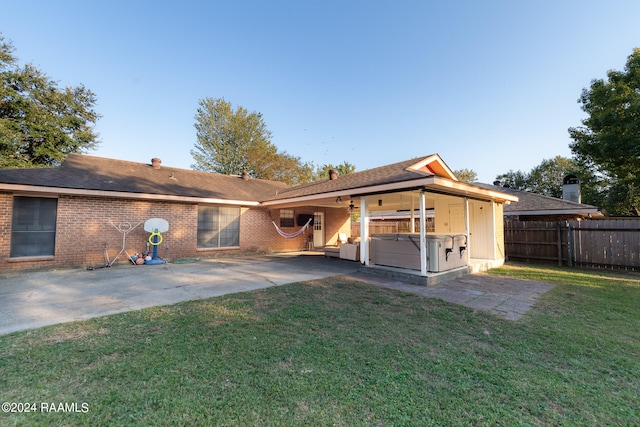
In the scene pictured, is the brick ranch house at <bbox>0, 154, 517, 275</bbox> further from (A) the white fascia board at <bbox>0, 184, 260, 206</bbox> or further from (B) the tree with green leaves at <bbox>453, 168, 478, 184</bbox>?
(B) the tree with green leaves at <bbox>453, 168, 478, 184</bbox>

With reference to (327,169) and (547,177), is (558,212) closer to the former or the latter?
(327,169)

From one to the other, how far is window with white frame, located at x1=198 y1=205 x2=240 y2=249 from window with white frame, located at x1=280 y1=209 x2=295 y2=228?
2242 millimetres

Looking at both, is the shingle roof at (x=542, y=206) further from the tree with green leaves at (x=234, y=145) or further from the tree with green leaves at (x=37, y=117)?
the tree with green leaves at (x=37, y=117)

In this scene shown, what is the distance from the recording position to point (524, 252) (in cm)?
1004

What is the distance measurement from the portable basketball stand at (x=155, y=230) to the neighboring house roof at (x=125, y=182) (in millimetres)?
850

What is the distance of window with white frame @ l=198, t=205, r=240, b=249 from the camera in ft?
34.4

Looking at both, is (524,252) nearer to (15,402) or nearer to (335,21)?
(335,21)

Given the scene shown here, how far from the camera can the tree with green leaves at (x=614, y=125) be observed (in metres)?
11.4

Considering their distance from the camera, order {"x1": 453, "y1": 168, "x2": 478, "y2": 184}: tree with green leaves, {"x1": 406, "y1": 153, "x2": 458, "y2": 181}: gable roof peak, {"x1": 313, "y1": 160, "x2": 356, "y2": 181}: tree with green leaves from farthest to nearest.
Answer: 1. {"x1": 453, "y1": 168, "x2": 478, "y2": 184}: tree with green leaves
2. {"x1": 313, "y1": 160, "x2": 356, "y2": 181}: tree with green leaves
3. {"x1": 406, "y1": 153, "x2": 458, "y2": 181}: gable roof peak

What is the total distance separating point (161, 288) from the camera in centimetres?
542

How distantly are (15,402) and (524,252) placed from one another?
12980 millimetres

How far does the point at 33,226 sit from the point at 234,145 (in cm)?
2042

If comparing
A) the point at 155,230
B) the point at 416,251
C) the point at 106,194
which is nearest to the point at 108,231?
the point at 106,194

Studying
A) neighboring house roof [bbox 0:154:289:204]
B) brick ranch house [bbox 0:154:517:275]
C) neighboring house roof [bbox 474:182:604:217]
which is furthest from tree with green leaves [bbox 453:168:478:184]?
neighboring house roof [bbox 0:154:289:204]
